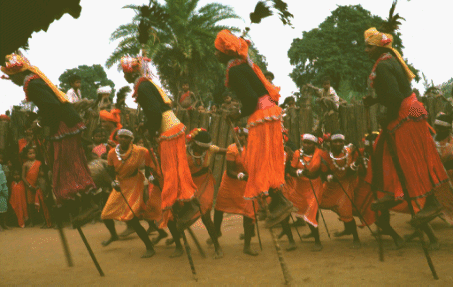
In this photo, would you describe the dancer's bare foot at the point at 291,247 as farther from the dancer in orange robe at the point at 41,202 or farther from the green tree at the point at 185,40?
the green tree at the point at 185,40

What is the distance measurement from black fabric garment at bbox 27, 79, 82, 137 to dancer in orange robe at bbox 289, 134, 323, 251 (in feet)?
10.8

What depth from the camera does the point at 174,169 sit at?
222 inches

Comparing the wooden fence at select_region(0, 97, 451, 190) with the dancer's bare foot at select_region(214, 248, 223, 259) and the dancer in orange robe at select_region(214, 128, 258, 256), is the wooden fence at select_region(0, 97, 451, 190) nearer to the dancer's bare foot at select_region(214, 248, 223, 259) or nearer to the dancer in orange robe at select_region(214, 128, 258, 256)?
the dancer in orange robe at select_region(214, 128, 258, 256)

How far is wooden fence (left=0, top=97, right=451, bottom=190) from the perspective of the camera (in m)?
10.6

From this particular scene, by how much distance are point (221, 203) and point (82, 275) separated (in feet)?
7.48

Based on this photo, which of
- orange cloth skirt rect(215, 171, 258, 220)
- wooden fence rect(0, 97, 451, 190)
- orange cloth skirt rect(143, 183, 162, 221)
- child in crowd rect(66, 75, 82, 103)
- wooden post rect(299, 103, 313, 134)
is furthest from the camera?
wooden post rect(299, 103, 313, 134)

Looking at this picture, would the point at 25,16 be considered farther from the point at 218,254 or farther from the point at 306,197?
the point at 306,197

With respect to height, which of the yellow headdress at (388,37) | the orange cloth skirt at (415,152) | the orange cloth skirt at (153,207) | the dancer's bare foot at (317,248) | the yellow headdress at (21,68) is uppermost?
the yellow headdress at (388,37)

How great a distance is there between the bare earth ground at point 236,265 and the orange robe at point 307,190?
52cm

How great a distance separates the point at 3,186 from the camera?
31.7ft

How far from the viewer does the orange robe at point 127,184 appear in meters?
7.09

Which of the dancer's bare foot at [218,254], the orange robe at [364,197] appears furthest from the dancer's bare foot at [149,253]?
the orange robe at [364,197]

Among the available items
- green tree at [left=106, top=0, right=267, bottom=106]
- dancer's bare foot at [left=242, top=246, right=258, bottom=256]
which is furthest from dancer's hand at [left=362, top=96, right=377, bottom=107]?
green tree at [left=106, top=0, right=267, bottom=106]

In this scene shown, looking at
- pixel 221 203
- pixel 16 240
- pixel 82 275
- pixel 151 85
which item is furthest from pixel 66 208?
pixel 16 240
